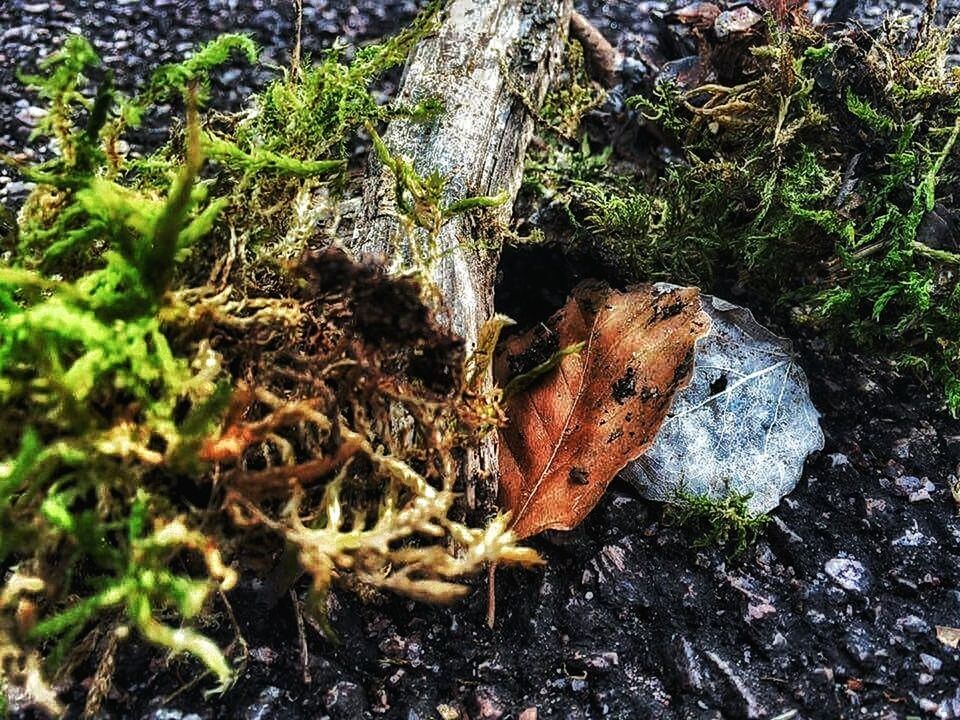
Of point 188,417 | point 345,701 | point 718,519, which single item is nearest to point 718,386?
point 718,519

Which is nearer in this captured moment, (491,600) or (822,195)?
(491,600)

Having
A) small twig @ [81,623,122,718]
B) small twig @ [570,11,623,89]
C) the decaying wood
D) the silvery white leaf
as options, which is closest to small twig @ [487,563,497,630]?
the decaying wood

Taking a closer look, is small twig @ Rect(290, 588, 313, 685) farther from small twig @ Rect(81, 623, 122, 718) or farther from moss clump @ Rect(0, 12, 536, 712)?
small twig @ Rect(81, 623, 122, 718)

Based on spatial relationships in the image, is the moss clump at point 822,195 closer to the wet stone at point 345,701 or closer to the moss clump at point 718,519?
the moss clump at point 718,519

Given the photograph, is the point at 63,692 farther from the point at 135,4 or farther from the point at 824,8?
the point at 824,8

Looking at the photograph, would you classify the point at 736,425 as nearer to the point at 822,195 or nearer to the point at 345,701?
the point at 822,195

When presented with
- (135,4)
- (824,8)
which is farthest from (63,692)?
(824,8)

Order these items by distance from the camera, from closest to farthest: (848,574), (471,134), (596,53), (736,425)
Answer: (848,574)
(736,425)
(471,134)
(596,53)
